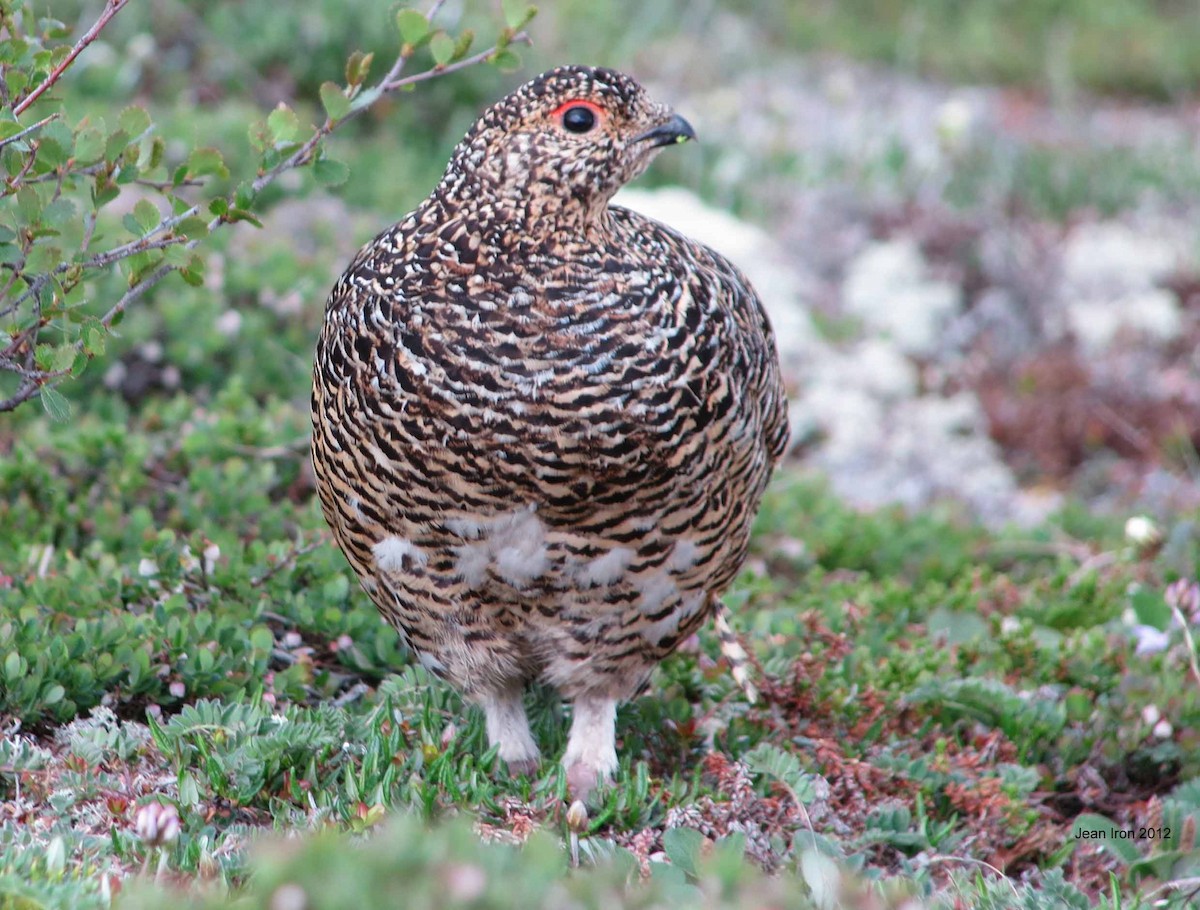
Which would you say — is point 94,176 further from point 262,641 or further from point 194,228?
point 262,641

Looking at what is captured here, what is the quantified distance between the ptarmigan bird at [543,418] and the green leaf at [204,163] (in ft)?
1.18

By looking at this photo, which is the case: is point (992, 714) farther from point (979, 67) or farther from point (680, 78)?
point (979, 67)

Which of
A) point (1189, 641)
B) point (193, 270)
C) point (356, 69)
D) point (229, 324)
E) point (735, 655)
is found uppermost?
point (356, 69)

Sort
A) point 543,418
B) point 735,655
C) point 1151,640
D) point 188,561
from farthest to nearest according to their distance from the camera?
point 1151,640 < point 188,561 < point 735,655 < point 543,418

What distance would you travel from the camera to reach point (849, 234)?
805cm

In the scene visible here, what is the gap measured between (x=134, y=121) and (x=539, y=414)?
1016mm

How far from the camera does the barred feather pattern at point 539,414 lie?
9.55 ft

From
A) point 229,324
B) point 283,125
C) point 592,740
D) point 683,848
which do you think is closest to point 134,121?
point 283,125

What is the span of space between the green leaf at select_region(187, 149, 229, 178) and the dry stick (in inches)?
11.3

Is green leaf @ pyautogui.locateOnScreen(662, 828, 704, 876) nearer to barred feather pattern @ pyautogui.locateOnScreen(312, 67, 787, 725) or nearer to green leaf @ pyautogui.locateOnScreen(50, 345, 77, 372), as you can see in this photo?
barred feather pattern @ pyautogui.locateOnScreen(312, 67, 787, 725)

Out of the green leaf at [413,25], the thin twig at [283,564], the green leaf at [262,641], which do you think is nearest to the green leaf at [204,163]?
the green leaf at [413,25]

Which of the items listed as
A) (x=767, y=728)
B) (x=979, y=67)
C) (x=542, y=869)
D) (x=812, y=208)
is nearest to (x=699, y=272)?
(x=767, y=728)

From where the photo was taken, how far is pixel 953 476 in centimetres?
655

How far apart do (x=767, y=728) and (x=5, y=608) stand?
6.08 feet
